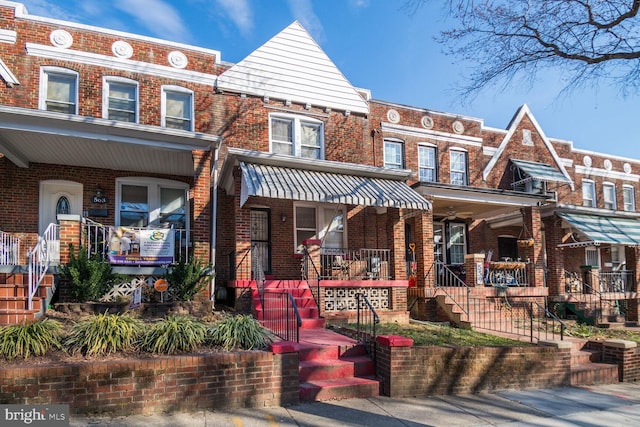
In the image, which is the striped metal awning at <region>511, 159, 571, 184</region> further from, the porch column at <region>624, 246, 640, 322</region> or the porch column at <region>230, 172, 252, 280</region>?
the porch column at <region>230, 172, 252, 280</region>

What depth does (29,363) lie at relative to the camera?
5488 millimetres

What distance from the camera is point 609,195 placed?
71.2ft

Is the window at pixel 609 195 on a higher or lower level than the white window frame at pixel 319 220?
higher

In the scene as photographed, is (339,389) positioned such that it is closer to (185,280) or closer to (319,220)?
(185,280)

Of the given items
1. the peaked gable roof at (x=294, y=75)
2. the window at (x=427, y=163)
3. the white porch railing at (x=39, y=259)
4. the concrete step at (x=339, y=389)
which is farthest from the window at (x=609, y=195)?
the white porch railing at (x=39, y=259)

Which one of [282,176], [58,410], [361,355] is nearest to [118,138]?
[282,176]

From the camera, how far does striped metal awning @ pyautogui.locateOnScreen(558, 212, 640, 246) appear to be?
16.2 meters

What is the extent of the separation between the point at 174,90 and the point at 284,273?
633 cm

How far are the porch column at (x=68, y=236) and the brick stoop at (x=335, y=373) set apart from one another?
17.3ft

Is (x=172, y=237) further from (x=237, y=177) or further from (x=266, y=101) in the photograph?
(x=266, y=101)

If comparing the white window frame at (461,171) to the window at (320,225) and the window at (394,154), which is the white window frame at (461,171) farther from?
the window at (320,225)

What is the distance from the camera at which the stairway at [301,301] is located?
31.8ft

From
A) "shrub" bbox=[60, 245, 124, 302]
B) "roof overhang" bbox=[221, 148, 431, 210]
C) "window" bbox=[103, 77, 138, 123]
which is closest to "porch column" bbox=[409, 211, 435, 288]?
"roof overhang" bbox=[221, 148, 431, 210]

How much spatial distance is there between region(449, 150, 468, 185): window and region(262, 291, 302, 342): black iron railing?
1012 cm
